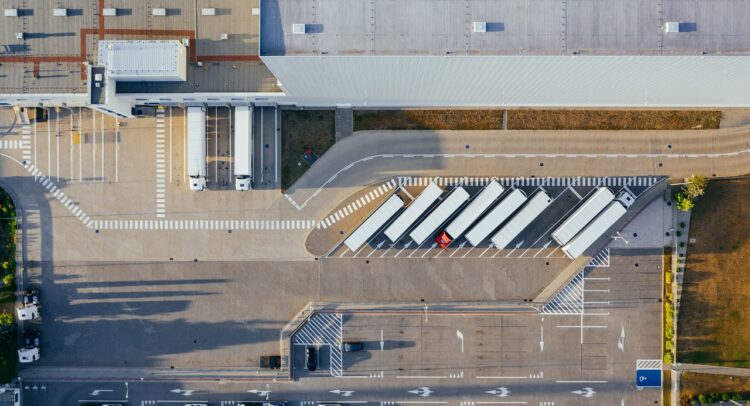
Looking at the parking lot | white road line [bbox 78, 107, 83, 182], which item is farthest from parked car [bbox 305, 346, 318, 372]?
white road line [bbox 78, 107, 83, 182]

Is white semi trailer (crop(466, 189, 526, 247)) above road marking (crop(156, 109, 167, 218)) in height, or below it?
below

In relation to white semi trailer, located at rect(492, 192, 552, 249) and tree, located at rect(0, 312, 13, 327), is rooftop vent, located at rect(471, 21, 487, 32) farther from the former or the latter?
tree, located at rect(0, 312, 13, 327)

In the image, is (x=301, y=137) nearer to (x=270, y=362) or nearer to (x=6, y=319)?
(x=270, y=362)

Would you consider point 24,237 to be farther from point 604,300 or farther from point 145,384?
point 604,300

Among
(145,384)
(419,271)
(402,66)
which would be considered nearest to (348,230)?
(419,271)

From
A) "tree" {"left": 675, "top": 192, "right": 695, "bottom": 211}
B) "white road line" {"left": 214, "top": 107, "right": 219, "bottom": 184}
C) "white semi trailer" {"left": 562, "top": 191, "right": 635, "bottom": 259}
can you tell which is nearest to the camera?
"tree" {"left": 675, "top": 192, "right": 695, "bottom": 211}

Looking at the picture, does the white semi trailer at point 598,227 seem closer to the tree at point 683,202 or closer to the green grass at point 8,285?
the tree at point 683,202
